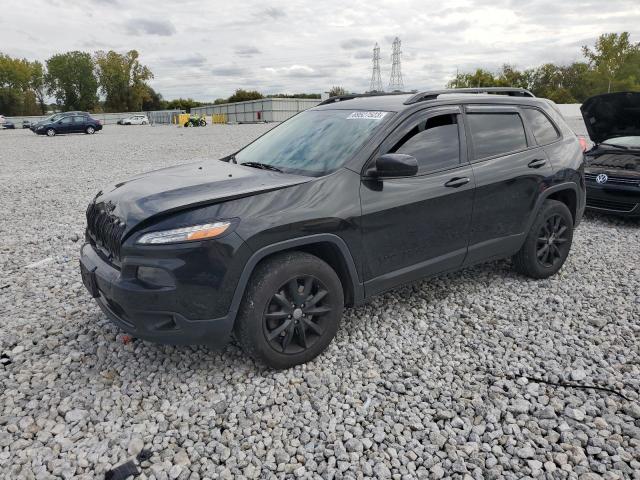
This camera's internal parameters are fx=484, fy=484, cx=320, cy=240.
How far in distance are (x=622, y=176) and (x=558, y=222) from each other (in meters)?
2.99

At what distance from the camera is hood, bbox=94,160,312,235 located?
298cm

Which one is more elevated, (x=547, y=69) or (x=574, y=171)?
(x=547, y=69)

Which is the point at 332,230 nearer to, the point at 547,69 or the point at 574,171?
the point at 574,171

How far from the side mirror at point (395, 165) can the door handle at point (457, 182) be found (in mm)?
609

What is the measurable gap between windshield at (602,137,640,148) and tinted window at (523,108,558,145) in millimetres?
3569

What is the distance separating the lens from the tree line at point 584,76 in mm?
55631

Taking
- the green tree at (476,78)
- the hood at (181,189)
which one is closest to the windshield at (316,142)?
the hood at (181,189)

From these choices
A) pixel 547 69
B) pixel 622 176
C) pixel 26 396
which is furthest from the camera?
pixel 547 69

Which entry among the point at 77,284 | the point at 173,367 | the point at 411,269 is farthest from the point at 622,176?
the point at 77,284

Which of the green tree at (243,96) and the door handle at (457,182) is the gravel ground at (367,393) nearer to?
the door handle at (457,182)

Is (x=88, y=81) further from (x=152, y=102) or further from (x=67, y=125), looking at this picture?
(x=67, y=125)

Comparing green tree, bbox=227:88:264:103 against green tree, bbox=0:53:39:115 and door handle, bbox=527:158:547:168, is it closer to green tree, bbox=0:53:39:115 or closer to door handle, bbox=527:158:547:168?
green tree, bbox=0:53:39:115

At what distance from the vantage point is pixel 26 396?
3.10 m

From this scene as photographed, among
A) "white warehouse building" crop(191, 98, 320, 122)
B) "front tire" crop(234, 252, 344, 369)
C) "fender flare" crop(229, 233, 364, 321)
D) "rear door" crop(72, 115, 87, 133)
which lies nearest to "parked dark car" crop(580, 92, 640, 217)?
"fender flare" crop(229, 233, 364, 321)
